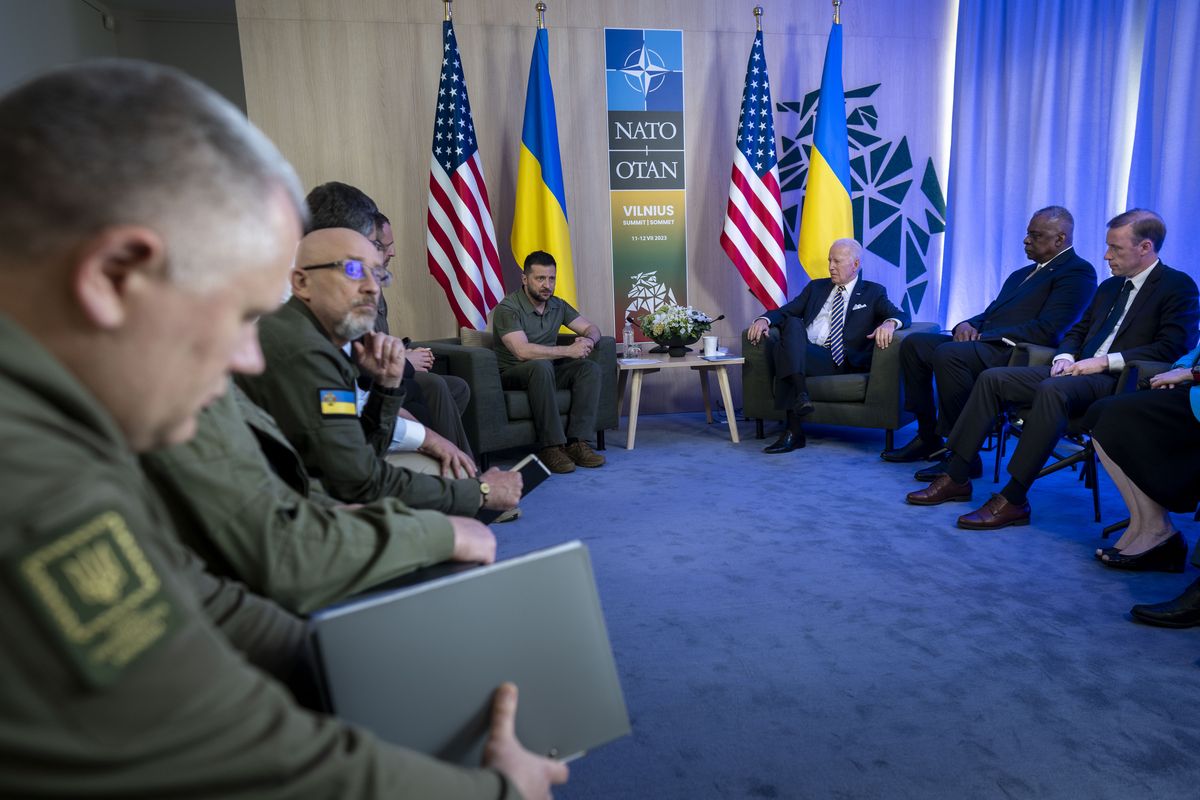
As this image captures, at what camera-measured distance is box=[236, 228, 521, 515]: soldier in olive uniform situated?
1.56 metres

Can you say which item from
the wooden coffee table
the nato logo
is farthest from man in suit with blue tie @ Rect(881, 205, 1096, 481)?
the nato logo

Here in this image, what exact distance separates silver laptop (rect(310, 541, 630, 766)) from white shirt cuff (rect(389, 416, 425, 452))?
140 centimetres

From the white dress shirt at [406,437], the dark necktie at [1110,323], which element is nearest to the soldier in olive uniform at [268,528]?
the white dress shirt at [406,437]

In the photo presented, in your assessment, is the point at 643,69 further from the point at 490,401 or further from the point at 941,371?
the point at 941,371

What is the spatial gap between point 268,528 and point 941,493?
9.81 ft

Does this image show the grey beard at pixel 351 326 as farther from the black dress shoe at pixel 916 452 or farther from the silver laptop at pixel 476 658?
the black dress shoe at pixel 916 452

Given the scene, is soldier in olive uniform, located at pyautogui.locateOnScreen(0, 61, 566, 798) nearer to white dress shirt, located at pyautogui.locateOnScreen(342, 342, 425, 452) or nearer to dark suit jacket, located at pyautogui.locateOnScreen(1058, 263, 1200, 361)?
white dress shirt, located at pyautogui.locateOnScreen(342, 342, 425, 452)

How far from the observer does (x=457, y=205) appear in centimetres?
493

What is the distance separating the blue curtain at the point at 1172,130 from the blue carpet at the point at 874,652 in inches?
51.7

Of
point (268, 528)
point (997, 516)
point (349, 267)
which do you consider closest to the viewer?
point (268, 528)

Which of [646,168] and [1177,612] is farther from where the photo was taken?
[646,168]

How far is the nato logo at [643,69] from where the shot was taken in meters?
5.35

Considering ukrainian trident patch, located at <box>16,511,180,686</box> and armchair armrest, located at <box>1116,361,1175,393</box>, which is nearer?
ukrainian trident patch, located at <box>16,511,180,686</box>

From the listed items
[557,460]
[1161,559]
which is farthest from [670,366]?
[1161,559]
